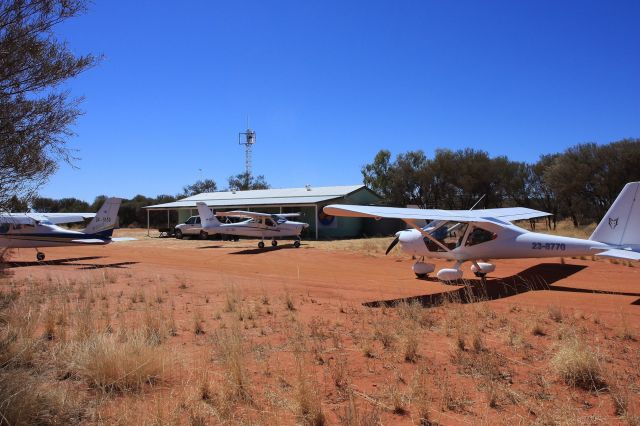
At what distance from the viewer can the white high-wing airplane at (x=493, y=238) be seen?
11.7 m

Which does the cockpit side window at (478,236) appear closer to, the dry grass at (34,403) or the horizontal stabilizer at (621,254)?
the horizontal stabilizer at (621,254)

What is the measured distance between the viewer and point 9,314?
7.33 meters

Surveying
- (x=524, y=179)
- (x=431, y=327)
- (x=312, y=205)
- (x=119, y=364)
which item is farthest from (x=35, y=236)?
(x=524, y=179)

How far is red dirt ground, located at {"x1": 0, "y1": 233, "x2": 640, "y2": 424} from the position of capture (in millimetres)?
4652

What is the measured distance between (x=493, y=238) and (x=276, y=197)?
31.4 meters

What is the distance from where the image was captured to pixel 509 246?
13.4m

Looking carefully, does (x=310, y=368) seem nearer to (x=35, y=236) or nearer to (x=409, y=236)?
(x=409, y=236)

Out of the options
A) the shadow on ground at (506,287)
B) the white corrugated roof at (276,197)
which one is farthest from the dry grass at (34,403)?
the white corrugated roof at (276,197)

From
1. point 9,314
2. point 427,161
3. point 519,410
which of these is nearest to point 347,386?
point 519,410

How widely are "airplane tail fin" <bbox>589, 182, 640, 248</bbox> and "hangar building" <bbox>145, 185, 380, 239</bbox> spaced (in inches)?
954

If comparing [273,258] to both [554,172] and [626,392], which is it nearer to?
[626,392]

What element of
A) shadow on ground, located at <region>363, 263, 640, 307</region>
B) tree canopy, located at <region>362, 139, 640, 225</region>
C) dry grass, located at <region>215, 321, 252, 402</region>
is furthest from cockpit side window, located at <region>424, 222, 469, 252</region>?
tree canopy, located at <region>362, 139, 640, 225</region>

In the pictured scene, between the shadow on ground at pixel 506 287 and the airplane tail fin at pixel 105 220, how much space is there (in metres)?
14.7

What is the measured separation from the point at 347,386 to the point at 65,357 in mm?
3307
